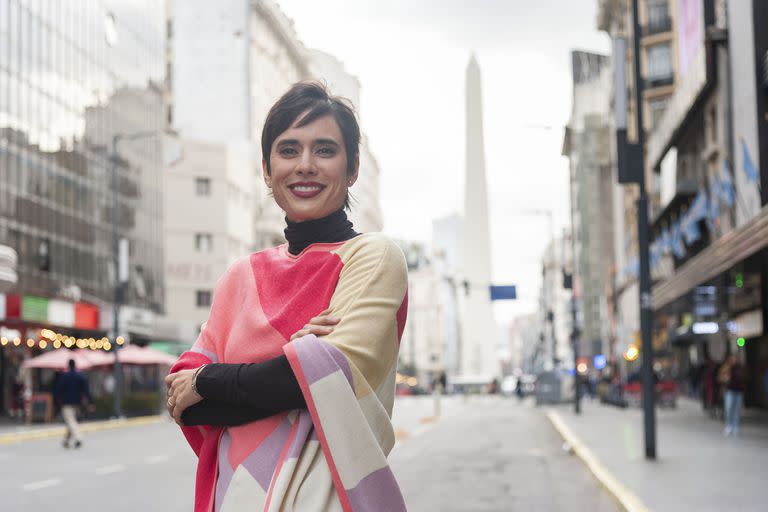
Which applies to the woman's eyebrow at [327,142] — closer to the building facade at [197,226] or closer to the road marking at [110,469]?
the road marking at [110,469]

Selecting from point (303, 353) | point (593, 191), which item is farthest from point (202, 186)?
point (303, 353)

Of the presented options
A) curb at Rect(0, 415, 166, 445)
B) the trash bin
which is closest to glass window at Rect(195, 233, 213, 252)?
the trash bin

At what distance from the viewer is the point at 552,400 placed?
209 ft

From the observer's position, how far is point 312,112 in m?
3.00

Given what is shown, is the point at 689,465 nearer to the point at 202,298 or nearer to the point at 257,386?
the point at 257,386

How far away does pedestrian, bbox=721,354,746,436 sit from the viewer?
24.8 m

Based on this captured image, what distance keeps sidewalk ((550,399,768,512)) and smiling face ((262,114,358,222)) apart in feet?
29.9

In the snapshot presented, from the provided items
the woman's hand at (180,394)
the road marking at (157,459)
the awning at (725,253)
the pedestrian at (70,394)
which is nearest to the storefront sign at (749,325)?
the awning at (725,253)

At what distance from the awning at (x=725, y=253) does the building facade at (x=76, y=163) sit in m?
21.9

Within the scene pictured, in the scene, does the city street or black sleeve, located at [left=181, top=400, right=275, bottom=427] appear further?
the city street

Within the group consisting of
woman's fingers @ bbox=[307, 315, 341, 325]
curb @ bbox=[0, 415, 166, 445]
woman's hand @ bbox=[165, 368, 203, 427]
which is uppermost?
woman's fingers @ bbox=[307, 315, 341, 325]

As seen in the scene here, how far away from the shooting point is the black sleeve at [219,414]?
280 cm

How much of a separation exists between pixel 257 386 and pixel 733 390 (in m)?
23.9

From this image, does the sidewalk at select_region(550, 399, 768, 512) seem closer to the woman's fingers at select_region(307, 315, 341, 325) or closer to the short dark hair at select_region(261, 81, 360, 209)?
the short dark hair at select_region(261, 81, 360, 209)
